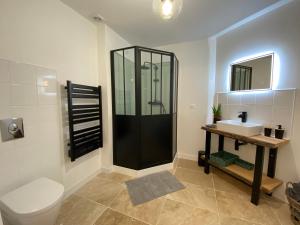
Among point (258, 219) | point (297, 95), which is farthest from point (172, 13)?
point (258, 219)

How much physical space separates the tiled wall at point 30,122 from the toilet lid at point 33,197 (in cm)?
15

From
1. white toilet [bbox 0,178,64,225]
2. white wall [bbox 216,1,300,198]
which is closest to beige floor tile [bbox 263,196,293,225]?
white wall [bbox 216,1,300,198]

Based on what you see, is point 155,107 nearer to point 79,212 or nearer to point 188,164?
point 188,164

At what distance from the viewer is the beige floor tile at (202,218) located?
1.43 meters

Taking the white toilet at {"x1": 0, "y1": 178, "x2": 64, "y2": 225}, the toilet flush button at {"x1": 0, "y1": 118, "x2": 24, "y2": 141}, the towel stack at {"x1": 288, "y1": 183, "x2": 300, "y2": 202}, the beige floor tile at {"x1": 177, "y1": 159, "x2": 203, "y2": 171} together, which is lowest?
the beige floor tile at {"x1": 177, "y1": 159, "x2": 203, "y2": 171}

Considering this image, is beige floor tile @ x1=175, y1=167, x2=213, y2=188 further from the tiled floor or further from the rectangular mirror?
the rectangular mirror

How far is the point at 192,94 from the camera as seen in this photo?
9.18 feet

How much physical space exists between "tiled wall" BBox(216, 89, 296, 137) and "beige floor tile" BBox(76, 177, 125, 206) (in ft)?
6.84

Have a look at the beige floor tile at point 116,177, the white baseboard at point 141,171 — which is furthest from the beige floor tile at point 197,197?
the beige floor tile at point 116,177

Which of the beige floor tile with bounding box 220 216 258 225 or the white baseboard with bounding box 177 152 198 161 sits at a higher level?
the white baseboard with bounding box 177 152 198 161

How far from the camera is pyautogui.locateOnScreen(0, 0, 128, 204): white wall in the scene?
124 cm

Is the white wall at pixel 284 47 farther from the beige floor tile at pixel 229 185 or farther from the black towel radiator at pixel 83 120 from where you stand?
the black towel radiator at pixel 83 120

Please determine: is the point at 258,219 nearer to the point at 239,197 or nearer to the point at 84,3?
the point at 239,197

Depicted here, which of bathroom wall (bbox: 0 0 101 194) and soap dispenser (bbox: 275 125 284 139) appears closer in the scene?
bathroom wall (bbox: 0 0 101 194)
